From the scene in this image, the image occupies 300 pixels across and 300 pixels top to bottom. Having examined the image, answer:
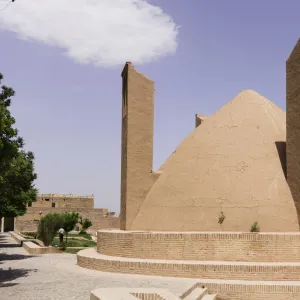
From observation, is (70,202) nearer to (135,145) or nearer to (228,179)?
(135,145)

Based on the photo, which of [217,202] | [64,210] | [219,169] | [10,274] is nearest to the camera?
[10,274]

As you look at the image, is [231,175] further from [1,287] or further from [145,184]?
[1,287]

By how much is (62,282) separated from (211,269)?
337cm

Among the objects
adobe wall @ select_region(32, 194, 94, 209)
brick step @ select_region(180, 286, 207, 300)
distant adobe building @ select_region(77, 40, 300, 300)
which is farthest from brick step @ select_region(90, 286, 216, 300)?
adobe wall @ select_region(32, 194, 94, 209)

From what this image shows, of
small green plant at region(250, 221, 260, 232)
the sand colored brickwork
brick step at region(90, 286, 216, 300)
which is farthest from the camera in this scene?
the sand colored brickwork

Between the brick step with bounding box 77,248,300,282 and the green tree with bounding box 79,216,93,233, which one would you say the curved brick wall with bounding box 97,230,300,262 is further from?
the green tree with bounding box 79,216,93,233

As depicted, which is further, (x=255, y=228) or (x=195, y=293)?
(x=255, y=228)

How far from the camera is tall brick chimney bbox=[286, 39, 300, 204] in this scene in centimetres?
1301

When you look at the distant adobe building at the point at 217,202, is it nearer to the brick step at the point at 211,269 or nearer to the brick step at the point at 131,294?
the brick step at the point at 211,269

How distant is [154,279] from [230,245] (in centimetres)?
220

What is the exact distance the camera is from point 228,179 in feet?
44.2

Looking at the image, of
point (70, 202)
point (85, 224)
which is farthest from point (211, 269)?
point (70, 202)

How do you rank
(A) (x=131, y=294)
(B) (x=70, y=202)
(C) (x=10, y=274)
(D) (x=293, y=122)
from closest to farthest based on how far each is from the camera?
1. (A) (x=131, y=294)
2. (C) (x=10, y=274)
3. (D) (x=293, y=122)
4. (B) (x=70, y=202)

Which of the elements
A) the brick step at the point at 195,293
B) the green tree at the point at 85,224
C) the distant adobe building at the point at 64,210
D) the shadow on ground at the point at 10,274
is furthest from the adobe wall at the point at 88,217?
the brick step at the point at 195,293
